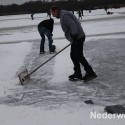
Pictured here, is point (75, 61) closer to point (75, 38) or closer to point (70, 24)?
point (75, 38)

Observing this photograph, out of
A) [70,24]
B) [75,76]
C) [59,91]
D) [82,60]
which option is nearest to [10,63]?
[75,76]

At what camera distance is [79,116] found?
209 inches

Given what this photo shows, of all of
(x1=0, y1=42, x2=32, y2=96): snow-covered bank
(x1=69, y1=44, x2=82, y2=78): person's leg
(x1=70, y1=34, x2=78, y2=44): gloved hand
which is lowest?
(x1=0, y1=42, x2=32, y2=96): snow-covered bank

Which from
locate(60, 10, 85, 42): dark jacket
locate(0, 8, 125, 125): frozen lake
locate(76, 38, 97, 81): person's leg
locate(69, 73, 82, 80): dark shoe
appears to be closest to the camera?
locate(0, 8, 125, 125): frozen lake

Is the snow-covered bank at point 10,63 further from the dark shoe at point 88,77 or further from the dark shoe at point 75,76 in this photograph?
the dark shoe at point 88,77

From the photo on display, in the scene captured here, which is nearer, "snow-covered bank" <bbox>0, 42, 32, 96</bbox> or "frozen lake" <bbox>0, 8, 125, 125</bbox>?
"frozen lake" <bbox>0, 8, 125, 125</bbox>

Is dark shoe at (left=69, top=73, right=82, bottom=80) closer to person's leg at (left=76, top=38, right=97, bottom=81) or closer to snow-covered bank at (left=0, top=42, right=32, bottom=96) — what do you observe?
person's leg at (left=76, top=38, right=97, bottom=81)

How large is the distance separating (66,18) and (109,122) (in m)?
2.99

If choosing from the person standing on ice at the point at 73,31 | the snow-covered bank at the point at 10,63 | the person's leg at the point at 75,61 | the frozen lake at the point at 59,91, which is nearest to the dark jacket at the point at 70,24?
the person standing on ice at the point at 73,31

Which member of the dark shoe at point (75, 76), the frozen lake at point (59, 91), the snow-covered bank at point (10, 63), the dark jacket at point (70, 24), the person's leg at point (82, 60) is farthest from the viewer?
the snow-covered bank at point (10, 63)

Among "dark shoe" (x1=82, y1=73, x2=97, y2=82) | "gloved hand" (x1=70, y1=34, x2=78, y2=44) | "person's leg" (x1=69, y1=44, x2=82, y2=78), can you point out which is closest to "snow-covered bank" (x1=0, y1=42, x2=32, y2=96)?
"person's leg" (x1=69, y1=44, x2=82, y2=78)

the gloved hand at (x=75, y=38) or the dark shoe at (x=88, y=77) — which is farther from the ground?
the gloved hand at (x=75, y=38)

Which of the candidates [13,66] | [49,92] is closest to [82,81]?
[49,92]

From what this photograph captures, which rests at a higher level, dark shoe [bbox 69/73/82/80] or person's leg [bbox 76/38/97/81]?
person's leg [bbox 76/38/97/81]
